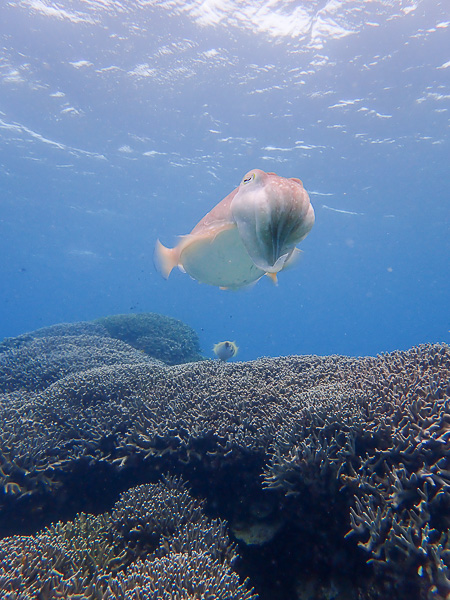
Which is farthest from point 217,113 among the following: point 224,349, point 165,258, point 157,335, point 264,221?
point 264,221

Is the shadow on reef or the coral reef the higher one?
the coral reef

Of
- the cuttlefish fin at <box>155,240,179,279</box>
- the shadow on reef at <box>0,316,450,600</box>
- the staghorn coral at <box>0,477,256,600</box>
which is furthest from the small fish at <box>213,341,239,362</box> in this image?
the cuttlefish fin at <box>155,240,179,279</box>

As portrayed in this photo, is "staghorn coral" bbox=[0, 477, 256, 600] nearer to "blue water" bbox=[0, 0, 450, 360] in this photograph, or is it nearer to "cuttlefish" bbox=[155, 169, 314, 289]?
"blue water" bbox=[0, 0, 450, 360]

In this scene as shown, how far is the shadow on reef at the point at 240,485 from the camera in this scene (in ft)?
9.34

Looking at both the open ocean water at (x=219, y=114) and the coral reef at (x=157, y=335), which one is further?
the open ocean water at (x=219, y=114)

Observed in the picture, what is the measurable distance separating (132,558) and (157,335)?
459 inches

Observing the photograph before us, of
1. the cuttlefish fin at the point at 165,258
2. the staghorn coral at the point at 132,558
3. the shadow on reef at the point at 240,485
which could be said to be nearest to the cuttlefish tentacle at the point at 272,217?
the cuttlefish fin at the point at 165,258

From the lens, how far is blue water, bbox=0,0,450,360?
15.8 meters

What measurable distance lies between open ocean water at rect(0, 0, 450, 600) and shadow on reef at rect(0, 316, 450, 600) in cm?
21

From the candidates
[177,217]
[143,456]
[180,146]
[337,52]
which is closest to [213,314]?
[177,217]

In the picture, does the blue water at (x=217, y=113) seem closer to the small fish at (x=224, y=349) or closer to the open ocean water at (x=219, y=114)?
the open ocean water at (x=219, y=114)

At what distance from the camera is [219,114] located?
2244 centimetres

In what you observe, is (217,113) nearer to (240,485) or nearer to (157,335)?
(157,335)

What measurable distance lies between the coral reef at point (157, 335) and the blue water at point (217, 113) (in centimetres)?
306
